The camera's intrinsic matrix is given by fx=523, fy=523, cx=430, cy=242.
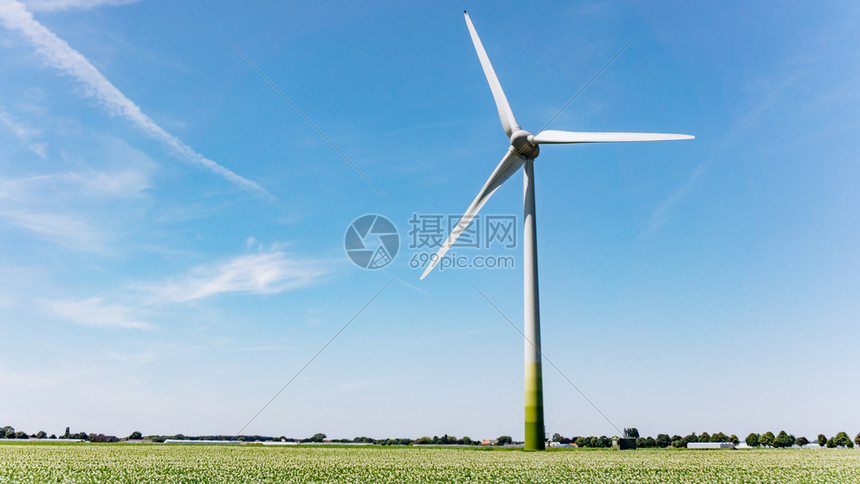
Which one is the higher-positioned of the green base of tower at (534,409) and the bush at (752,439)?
the green base of tower at (534,409)

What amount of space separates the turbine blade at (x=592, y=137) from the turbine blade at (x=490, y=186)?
2527 millimetres

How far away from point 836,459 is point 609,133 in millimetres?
29485

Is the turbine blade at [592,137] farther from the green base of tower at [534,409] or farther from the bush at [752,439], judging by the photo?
the bush at [752,439]

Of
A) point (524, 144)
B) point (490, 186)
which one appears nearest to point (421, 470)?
point (490, 186)

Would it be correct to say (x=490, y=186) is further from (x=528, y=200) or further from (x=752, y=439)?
(x=752, y=439)

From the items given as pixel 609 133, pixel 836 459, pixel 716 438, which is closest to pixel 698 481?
pixel 836 459

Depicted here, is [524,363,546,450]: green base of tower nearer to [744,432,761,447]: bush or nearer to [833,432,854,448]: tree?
[744,432,761,447]: bush

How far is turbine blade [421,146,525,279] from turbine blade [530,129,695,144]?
253 cm

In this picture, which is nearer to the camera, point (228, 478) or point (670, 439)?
point (228, 478)

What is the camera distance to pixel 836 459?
33719 mm

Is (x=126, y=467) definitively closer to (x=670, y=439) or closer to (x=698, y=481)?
(x=698, y=481)

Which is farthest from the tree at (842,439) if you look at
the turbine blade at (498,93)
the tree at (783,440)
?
the turbine blade at (498,93)

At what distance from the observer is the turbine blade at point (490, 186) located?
158ft

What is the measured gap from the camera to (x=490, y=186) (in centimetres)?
5059
